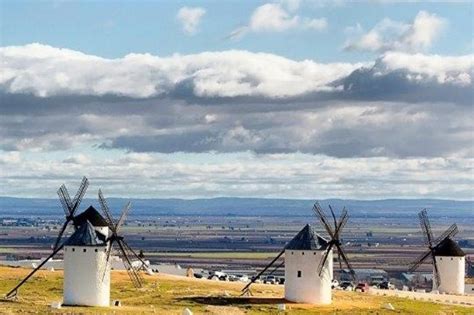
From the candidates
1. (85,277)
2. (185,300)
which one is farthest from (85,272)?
(185,300)

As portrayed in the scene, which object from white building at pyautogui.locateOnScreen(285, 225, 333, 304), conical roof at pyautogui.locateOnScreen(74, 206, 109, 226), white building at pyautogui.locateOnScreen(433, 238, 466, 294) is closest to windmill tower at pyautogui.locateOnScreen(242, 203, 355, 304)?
white building at pyautogui.locateOnScreen(285, 225, 333, 304)

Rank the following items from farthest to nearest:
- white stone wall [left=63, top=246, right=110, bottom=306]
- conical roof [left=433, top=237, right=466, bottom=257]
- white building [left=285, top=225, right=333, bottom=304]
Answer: conical roof [left=433, top=237, right=466, bottom=257] → white building [left=285, top=225, right=333, bottom=304] → white stone wall [left=63, top=246, right=110, bottom=306]

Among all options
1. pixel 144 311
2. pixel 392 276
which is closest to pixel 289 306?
pixel 144 311

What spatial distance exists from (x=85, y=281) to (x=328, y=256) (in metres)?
15.0

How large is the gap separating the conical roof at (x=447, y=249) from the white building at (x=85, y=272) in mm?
34093

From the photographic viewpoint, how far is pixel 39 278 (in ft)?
247

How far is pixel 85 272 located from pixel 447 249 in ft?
116

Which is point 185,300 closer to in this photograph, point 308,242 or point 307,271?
point 307,271

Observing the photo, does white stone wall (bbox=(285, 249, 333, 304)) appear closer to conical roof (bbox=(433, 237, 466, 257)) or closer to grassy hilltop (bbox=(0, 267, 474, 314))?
grassy hilltop (bbox=(0, 267, 474, 314))

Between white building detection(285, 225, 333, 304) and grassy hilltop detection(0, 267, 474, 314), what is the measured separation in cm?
109

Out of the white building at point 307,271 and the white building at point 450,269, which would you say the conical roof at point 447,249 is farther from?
Result: the white building at point 307,271

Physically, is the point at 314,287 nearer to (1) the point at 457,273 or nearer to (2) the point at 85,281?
(2) the point at 85,281

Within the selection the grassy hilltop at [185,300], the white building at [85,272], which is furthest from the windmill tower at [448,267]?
the white building at [85,272]

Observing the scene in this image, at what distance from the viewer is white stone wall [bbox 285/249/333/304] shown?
222ft
